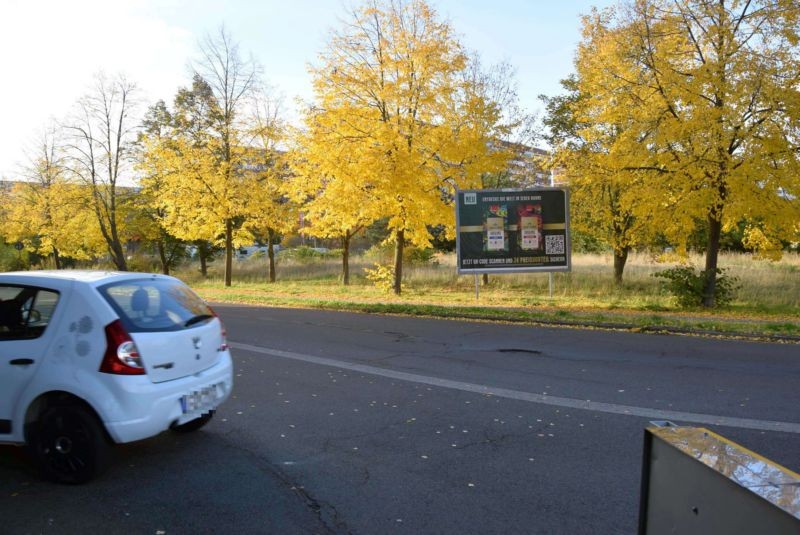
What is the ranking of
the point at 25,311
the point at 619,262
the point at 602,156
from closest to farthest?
the point at 25,311, the point at 602,156, the point at 619,262

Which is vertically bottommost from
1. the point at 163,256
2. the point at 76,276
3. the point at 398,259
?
the point at 163,256

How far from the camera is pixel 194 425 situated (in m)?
5.46

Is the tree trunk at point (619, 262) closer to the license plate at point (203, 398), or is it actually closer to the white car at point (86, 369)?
the license plate at point (203, 398)

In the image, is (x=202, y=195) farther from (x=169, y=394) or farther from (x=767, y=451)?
(x=767, y=451)

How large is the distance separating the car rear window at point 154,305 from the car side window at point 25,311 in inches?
18.5

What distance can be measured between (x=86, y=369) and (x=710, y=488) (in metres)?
4.02

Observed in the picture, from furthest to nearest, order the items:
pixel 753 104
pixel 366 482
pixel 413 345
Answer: pixel 753 104 → pixel 413 345 → pixel 366 482

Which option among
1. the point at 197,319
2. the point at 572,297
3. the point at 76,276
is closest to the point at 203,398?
the point at 197,319

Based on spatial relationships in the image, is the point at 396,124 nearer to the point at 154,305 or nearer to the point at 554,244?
the point at 554,244

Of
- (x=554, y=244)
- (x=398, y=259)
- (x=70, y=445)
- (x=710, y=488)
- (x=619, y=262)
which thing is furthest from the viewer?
(x=619, y=262)

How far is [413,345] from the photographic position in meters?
10.5

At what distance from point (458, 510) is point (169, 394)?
7.51 feet

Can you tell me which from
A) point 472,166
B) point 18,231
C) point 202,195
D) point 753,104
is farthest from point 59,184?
point 753,104

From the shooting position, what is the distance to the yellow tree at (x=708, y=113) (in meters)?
13.9
